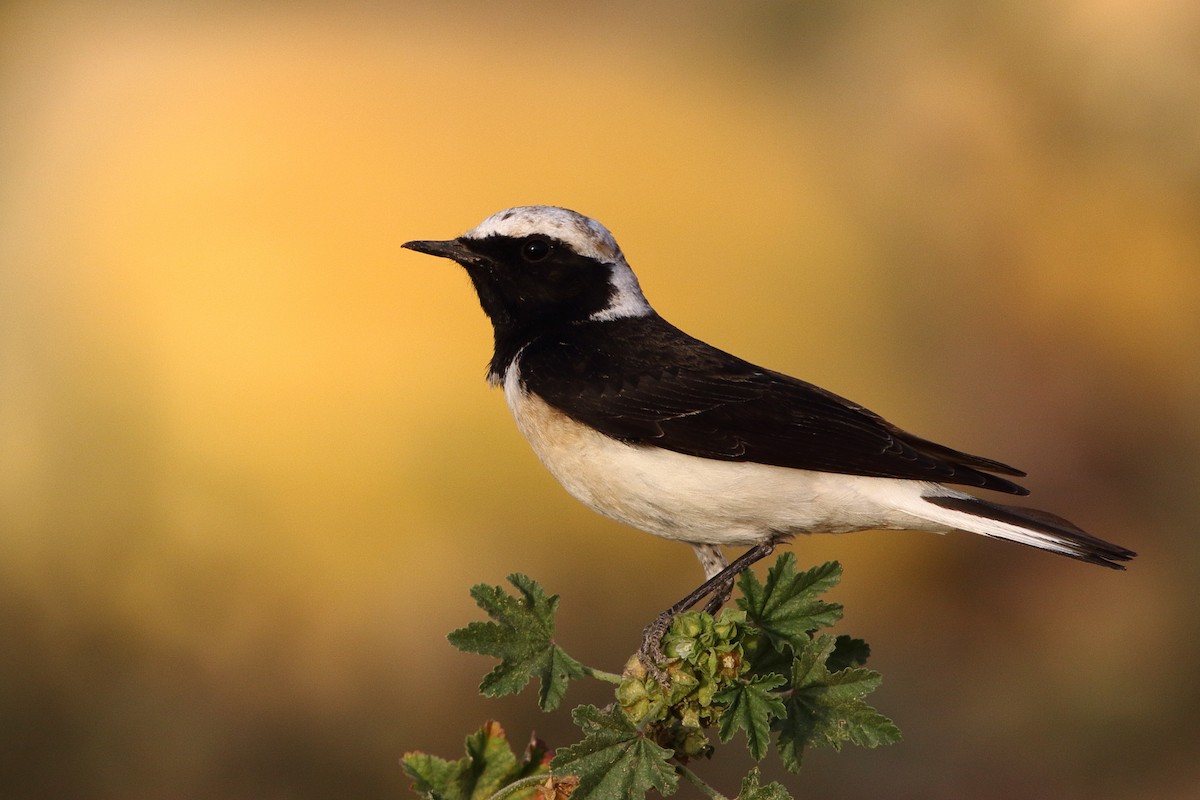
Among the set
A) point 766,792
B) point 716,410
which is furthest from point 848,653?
point 716,410

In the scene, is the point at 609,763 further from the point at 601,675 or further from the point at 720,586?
the point at 720,586

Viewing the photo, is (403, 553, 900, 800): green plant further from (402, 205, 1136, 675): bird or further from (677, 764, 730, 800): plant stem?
(402, 205, 1136, 675): bird

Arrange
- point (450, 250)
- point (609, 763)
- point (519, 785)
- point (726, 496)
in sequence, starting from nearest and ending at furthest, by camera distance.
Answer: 1. point (609, 763)
2. point (519, 785)
3. point (726, 496)
4. point (450, 250)

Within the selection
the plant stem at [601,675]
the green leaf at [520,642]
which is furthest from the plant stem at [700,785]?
the green leaf at [520,642]

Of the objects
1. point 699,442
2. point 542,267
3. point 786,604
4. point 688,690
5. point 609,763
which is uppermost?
point 542,267

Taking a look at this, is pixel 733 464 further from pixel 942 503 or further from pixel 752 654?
pixel 752 654

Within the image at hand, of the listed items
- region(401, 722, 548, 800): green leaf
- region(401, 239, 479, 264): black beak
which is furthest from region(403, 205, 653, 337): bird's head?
region(401, 722, 548, 800): green leaf

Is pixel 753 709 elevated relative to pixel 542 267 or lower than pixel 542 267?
lower
